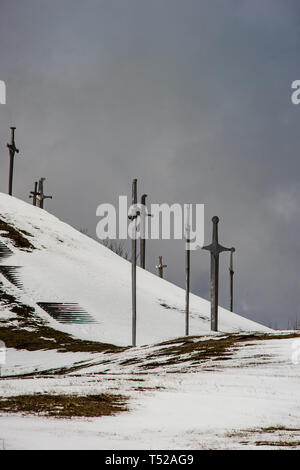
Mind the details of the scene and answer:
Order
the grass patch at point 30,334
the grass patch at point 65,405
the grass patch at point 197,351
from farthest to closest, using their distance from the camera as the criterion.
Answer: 1. the grass patch at point 30,334
2. the grass patch at point 197,351
3. the grass patch at point 65,405

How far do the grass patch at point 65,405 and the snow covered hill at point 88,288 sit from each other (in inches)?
1029

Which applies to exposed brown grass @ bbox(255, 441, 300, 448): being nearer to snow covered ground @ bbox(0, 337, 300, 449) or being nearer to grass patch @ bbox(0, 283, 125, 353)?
snow covered ground @ bbox(0, 337, 300, 449)

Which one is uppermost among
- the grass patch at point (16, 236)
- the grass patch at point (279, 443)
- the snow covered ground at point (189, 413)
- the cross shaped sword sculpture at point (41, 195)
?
the cross shaped sword sculpture at point (41, 195)

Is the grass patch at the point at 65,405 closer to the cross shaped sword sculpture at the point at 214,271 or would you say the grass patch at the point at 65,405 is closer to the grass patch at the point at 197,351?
the grass patch at the point at 197,351

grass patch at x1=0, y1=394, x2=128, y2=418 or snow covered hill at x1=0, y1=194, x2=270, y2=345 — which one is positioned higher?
snow covered hill at x1=0, y1=194, x2=270, y2=345

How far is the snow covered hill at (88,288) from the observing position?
40.8 m

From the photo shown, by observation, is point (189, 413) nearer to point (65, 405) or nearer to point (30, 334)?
point (65, 405)

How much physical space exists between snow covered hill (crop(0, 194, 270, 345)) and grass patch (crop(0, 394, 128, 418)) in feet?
85.8

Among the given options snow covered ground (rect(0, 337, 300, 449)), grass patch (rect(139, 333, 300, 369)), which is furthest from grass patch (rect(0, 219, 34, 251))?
snow covered ground (rect(0, 337, 300, 449))

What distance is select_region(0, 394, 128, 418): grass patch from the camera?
8531mm

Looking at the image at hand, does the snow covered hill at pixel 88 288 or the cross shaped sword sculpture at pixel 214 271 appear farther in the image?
the snow covered hill at pixel 88 288

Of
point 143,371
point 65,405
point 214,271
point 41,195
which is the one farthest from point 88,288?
point 65,405

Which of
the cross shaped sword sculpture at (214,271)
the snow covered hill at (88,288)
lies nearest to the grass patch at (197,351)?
the cross shaped sword sculpture at (214,271)
